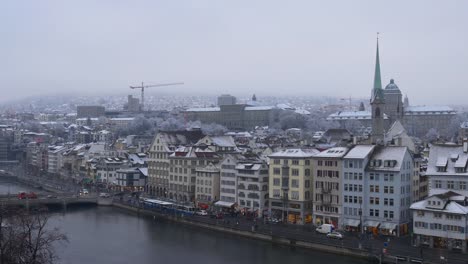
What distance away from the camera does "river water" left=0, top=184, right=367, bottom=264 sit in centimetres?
4194

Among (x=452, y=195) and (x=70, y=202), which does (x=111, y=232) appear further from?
(x=452, y=195)

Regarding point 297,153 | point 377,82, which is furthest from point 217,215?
point 377,82

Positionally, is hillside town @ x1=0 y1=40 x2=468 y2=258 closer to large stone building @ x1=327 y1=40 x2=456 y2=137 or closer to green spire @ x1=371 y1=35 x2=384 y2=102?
green spire @ x1=371 y1=35 x2=384 y2=102

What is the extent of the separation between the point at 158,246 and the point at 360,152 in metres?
16.3

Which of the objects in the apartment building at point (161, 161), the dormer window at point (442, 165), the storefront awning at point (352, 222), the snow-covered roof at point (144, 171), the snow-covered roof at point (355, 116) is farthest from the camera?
the snow-covered roof at point (355, 116)

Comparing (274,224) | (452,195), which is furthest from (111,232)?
(452,195)

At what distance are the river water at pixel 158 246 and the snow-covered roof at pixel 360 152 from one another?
8.79 meters

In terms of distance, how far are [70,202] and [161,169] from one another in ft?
35.7

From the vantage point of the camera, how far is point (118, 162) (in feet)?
278

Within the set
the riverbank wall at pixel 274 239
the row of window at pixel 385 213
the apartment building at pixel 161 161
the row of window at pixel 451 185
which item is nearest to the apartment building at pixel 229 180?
the riverbank wall at pixel 274 239

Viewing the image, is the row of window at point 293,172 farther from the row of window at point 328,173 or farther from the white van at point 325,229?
the white van at point 325,229

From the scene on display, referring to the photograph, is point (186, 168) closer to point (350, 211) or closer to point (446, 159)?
point (350, 211)

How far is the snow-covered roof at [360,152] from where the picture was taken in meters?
48.3

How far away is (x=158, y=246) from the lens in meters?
46.9
